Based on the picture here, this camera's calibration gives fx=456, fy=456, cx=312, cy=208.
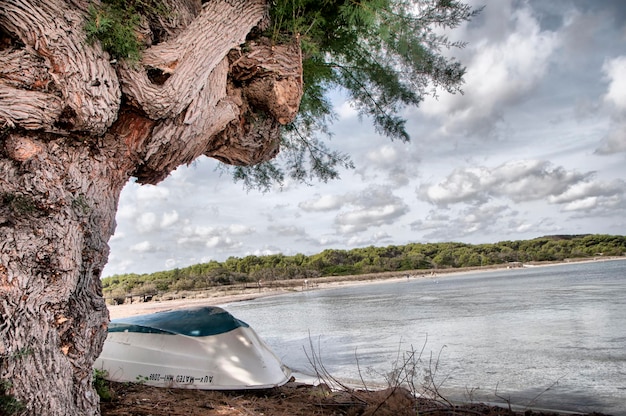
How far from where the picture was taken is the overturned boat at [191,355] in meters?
4.40

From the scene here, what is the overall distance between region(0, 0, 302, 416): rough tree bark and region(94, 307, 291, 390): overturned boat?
1.85 m

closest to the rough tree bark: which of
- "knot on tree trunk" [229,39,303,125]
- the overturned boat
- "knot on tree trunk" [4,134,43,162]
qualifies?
"knot on tree trunk" [4,134,43,162]

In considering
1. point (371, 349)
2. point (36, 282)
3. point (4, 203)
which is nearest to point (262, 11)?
point (4, 203)

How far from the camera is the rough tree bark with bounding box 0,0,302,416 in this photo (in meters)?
2.36

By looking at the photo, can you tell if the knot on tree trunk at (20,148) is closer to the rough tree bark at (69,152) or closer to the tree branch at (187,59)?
the rough tree bark at (69,152)

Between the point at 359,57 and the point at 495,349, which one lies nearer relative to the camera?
the point at 359,57

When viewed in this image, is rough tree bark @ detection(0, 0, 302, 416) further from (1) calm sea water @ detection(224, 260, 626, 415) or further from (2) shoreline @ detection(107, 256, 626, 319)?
(2) shoreline @ detection(107, 256, 626, 319)

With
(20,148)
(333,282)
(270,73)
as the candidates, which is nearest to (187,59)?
(270,73)

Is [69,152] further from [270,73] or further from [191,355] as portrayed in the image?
[191,355]

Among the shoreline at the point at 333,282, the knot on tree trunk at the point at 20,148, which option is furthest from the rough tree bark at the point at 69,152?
the shoreline at the point at 333,282

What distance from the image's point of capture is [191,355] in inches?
180

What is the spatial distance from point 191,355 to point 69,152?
258cm

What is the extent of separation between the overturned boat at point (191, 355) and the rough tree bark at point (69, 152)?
72.9 inches

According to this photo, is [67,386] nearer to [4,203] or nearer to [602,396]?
[4,203]
